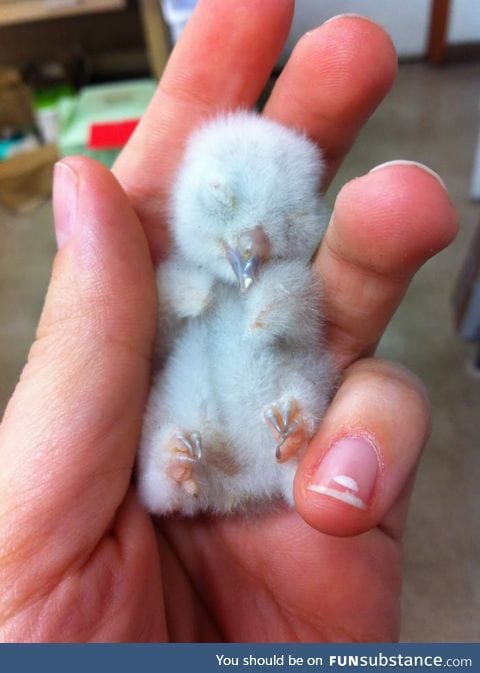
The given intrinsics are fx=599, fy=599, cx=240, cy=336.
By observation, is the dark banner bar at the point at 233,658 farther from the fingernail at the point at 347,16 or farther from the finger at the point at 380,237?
the fingernail at the point at 347,16

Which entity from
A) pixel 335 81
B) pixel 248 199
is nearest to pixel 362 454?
pixel 248 199

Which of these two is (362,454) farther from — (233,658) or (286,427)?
(233,658)

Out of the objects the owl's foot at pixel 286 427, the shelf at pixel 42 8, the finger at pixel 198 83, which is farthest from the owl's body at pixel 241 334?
the shelf at pixel 42 8

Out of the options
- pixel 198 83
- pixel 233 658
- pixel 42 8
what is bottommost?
pixel 233 658

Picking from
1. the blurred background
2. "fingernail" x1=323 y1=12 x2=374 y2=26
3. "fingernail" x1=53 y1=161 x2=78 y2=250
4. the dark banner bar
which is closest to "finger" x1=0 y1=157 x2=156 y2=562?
"fingernail" x1=53 y1=161 x2=78 y2=250

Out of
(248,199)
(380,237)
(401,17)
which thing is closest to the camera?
(380,237)

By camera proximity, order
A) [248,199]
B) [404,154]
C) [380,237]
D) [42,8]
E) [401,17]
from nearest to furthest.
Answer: [380,237] → [248,199] → [401,17] → [404,154] → [42,8]

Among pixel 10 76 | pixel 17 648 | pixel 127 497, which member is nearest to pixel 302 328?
pixel 127 497
